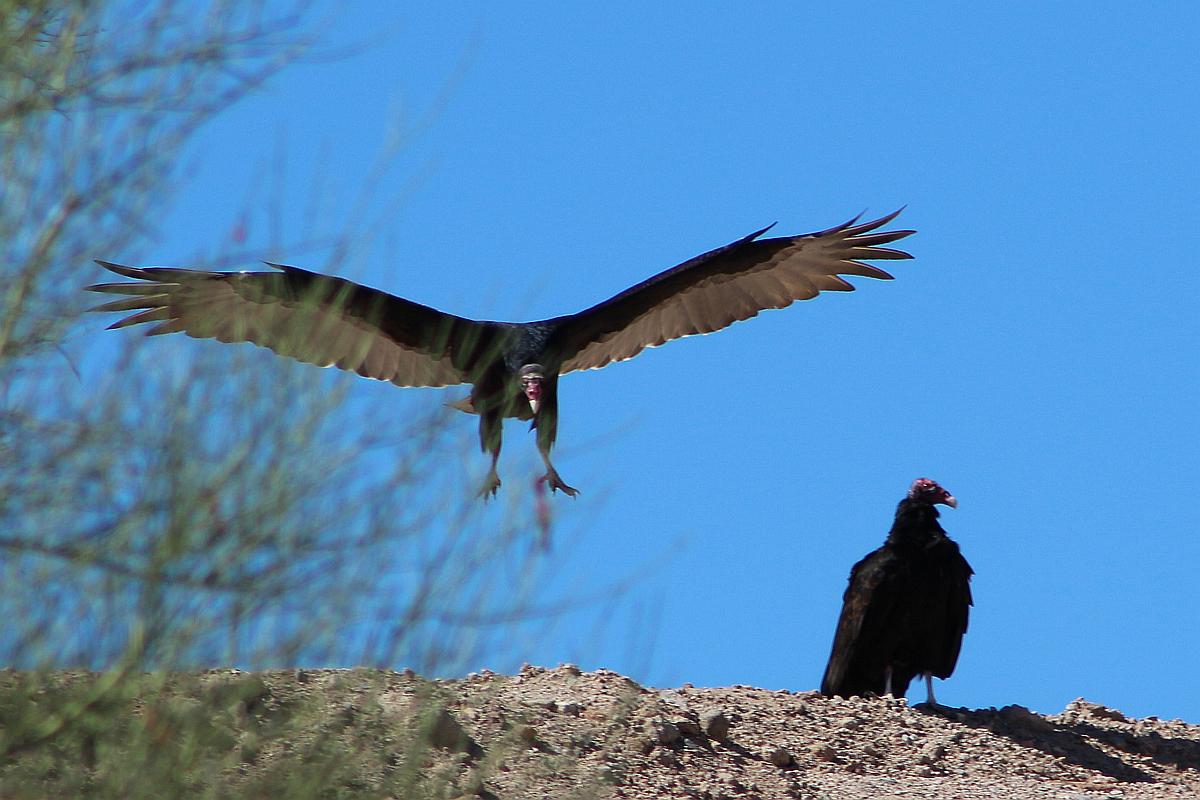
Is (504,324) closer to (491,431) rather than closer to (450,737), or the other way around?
(491,431)

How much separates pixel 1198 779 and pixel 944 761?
1183mm

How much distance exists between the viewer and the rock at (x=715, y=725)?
20.4 feet

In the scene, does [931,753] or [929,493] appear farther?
[929,493]

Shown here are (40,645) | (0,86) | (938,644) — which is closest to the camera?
(40,645)

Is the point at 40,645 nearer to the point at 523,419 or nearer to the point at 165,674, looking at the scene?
the point at 165,674

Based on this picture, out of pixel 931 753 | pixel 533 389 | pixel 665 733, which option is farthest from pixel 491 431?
pixel 931 753

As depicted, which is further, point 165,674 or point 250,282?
point 250,282

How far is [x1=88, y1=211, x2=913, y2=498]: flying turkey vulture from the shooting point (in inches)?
274

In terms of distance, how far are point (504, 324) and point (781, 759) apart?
2.33 m

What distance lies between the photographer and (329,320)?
21.9 ft

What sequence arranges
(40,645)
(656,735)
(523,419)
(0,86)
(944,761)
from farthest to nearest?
1. (523,419)
2. (944,761)
3. (656,735)
4. (0,86)
5. (40,645)

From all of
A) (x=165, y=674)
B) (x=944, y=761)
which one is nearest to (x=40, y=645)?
(x=165, y=674)

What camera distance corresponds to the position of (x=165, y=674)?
3.69 metres

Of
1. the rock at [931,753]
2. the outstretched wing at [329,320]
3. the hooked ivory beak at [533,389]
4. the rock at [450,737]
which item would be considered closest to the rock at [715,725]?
the rock at [931,753]
